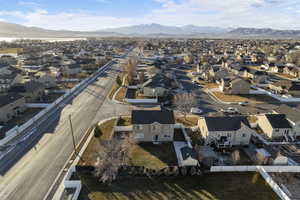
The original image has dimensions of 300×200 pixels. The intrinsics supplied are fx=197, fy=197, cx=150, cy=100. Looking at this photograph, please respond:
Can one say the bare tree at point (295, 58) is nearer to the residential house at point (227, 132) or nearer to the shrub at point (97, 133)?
the residential house at point (227, 132)

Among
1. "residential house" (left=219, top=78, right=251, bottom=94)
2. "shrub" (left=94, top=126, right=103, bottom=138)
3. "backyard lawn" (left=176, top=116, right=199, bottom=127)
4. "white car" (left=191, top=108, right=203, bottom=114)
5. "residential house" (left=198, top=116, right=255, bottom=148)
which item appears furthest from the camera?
"residential house" (left=219, top=78, right=251, bottom=94)

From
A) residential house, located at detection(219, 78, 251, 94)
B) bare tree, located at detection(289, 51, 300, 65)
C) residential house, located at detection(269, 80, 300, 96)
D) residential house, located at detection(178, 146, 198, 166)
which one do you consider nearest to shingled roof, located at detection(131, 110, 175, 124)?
residential house, located at detection(178, 146, 198, 166)

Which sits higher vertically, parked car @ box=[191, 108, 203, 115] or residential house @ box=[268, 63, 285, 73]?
residential house @ box=[268, 63, 285, 73]

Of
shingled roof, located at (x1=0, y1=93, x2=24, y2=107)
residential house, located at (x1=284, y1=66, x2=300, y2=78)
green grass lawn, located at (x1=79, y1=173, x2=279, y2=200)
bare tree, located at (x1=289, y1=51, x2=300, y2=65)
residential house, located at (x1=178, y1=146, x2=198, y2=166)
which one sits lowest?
green grass lawn, located at (x1=79, y1=173, x2=279, y2=200)

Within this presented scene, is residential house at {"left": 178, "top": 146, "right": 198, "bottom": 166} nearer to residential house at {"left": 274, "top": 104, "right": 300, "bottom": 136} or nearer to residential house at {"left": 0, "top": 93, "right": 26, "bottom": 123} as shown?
residential house at {"left": 274, "top": 104, "right": 300, "bottom": 136}

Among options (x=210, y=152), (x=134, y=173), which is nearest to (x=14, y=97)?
(x=134, y=173)

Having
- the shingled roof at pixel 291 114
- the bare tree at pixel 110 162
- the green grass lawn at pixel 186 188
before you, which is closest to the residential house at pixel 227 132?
the green grass lawn at pixel 186 188

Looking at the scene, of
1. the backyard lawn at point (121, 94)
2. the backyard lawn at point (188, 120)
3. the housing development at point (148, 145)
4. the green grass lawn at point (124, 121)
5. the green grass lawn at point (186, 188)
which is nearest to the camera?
the green grass lawn at point (186, 188)

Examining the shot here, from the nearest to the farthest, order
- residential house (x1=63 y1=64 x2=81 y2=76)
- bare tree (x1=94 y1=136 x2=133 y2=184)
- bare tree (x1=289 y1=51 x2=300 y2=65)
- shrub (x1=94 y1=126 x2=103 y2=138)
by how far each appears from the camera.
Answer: bare tree (x1=94 y1=136 x2=133 y2=184) < shrub (x1=94 y1=126 x2=103 y2=138) < residential house (x1=63 y1=64 x2=81 y2=76) < bare tree (x1=289 y1=51 x2=300 y2=65)
